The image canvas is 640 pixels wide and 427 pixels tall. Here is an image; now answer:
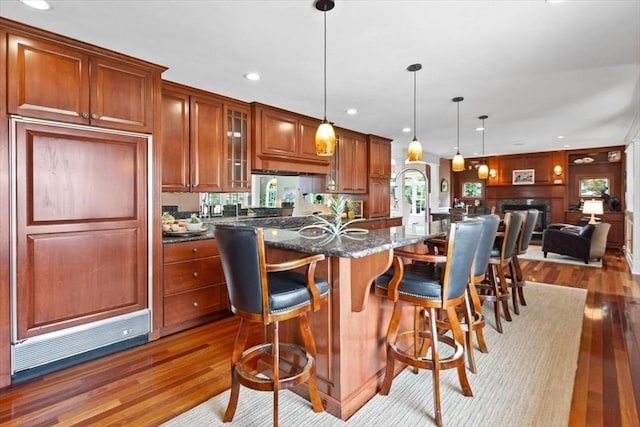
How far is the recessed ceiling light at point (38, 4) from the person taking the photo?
2006mm

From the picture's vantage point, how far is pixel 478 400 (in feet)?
6.65

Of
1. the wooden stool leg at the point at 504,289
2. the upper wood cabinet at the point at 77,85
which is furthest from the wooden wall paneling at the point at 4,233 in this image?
the wooden stool leg at the point at 504,289

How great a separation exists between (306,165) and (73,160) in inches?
113

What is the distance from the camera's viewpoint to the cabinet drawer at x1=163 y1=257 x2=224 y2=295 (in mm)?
3008

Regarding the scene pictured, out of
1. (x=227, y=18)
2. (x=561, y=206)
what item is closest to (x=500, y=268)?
(x=227, y=18)

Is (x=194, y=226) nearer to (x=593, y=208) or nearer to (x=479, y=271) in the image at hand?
(x=479, y=271)

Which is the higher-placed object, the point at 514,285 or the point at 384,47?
the point at 384,47

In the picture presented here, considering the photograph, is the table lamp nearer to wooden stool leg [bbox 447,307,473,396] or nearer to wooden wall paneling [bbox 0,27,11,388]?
wooden stool leg [bbox 447,307,473,396]

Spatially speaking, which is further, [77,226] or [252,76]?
[252,76]

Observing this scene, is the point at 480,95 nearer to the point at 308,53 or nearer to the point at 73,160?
the point at 308,53

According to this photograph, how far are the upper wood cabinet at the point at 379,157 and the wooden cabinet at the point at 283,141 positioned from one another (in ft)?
4.48

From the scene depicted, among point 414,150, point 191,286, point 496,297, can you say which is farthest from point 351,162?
point 191,286

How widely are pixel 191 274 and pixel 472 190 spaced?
9663mm

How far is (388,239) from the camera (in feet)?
6.66
